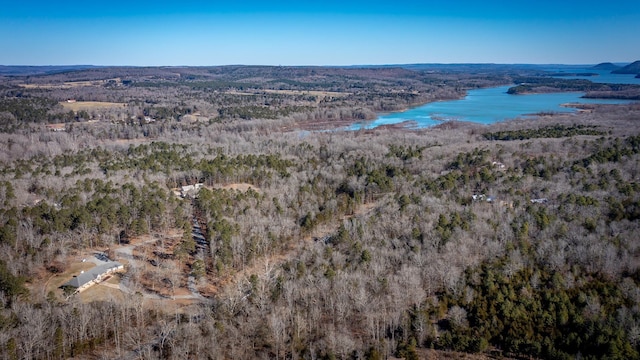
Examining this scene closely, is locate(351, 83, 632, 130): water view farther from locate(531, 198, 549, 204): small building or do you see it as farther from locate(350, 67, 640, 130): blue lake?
locate(531, 198, 549, 204): small building

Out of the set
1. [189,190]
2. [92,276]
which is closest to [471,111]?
[189,190]

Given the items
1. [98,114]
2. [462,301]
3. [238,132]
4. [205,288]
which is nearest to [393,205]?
[462,301]

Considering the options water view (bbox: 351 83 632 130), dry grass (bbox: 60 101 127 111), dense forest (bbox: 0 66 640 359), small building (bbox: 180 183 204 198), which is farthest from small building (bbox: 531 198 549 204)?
dry grass (bbox: 60 101 127 111)

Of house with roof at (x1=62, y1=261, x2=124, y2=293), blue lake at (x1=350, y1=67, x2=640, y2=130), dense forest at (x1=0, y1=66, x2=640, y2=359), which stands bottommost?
house with roof at (x1=62, y1=261, x2=124, y2=293)

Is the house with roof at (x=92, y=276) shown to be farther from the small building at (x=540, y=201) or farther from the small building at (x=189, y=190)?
the small building at (x=540, y=201)

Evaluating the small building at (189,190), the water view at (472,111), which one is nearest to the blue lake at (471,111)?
the water view at (472,111)

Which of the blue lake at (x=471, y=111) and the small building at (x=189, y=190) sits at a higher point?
the blue lake at (x=471, y=111)
